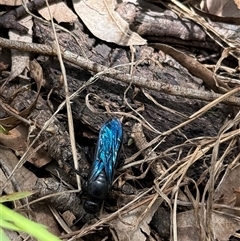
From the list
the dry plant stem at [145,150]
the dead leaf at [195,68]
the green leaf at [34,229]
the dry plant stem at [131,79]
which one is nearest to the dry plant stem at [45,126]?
the dry plant stem at [131,79]

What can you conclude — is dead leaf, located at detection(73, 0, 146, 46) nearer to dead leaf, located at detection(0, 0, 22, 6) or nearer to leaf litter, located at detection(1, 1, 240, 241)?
dead leaf, located at detection(0, 0, 22, 6)

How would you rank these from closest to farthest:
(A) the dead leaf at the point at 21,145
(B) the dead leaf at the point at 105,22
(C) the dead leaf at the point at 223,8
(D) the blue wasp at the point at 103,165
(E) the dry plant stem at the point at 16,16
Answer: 1. (D) the blue wasp at the point at 103,165
2. (A) the dead leaf at the point at 21,145
3. (E) the dry plant stem at the point at 16,16
4. (B) the dead leaf at the point at 105,22
5. (C) the dead leaf at the point at 223,8

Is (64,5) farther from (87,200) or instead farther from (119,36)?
(87,200)

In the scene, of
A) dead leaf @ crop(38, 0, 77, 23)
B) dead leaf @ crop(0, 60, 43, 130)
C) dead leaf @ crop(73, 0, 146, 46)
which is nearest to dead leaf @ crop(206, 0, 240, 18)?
dead leaf @ crop(73, 0, 146, 46)

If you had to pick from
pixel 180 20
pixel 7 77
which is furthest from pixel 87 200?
pixel 180 20

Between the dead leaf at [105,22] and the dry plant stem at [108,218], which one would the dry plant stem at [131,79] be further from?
the dry plant stem at [108,218]
